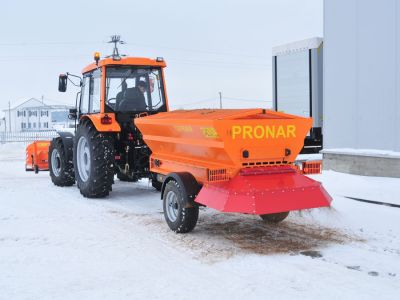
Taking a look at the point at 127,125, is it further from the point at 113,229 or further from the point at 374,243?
the point at 374,243

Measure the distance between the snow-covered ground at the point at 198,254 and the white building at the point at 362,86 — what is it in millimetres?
2051

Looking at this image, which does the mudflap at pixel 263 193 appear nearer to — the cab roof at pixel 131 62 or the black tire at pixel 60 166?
the cab roof at pixel 131 62

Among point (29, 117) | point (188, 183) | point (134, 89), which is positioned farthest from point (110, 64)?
point (29, 117)

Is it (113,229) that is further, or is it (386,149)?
(386,149)

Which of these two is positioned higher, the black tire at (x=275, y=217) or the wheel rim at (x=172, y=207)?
the wheel rim at (x=172, y=207)

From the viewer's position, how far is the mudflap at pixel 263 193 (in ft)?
16.9

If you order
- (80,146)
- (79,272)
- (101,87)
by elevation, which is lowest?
(79,272)

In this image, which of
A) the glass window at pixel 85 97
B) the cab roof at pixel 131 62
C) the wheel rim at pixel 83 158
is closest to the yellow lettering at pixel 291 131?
the cab roof at pixel 131 62

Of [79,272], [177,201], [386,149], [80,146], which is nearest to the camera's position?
[79,272]

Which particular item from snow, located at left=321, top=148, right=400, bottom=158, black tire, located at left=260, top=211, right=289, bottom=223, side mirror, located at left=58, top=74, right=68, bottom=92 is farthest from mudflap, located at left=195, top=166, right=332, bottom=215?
side mirror, located at left=58, top=74, right=68, bottom=92

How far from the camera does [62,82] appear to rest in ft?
31.3

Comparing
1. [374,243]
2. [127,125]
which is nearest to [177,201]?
[374,243]

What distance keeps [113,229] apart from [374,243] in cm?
317

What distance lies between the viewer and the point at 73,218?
7133 mm
